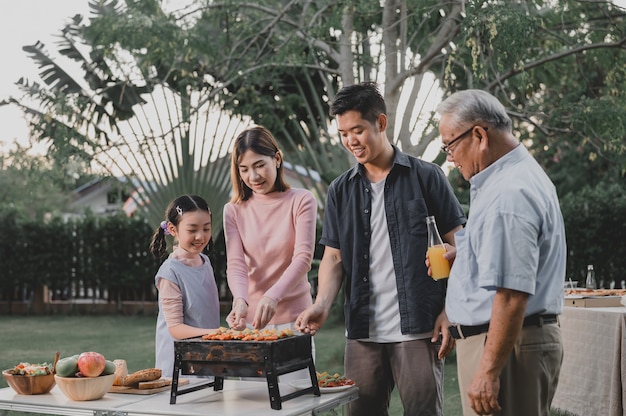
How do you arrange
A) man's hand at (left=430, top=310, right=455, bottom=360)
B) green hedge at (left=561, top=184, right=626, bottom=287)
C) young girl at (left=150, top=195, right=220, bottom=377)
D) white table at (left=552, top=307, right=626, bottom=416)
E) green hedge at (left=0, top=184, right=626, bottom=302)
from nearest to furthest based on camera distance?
man's hand at (left=430, top=310, right=455, bottom=360)
young girl at (left=150, top=195, right=220, bottom=377)
white table at (left=552, top=307, right=626, bottom=416)
green hedge at (left=561, top=184, right=626, bottom=287)
green hedge at (left=0, top=184, right=626, bottom=302)

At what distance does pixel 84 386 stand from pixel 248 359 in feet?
2.56

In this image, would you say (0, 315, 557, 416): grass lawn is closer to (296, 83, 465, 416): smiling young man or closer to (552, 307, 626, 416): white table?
(552, 307, 626, 416): white table

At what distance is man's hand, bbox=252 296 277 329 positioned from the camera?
378 centimetres

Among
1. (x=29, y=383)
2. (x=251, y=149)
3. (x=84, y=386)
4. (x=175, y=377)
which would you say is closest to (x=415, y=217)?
(x=251, y=149)

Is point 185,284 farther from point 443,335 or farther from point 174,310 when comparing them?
point 443,335

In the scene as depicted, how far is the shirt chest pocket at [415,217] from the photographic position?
3.61 metres

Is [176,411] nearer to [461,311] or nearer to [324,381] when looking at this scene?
[324,381]

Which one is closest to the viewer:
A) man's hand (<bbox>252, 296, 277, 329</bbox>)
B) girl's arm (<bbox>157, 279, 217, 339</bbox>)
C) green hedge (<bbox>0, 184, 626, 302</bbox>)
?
man's hand (<bbox>252, 296, 277, 329</bbox>)

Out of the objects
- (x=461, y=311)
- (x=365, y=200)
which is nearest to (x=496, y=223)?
(x=461, y=311)

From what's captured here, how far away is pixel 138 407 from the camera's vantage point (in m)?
3.56

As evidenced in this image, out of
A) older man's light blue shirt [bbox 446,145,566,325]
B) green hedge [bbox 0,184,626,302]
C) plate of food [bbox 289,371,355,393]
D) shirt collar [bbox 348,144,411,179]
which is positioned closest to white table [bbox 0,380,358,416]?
plate of food [bbox 289,371,355,393]

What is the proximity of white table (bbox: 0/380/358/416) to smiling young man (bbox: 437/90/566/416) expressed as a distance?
2.25ft

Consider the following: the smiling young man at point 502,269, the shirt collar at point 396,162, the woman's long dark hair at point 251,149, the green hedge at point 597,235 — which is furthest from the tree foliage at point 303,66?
the smiling young man at point 502,269

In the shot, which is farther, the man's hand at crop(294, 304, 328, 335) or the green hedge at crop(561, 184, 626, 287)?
the green hedge at crop(561, 184, 626, 287)
